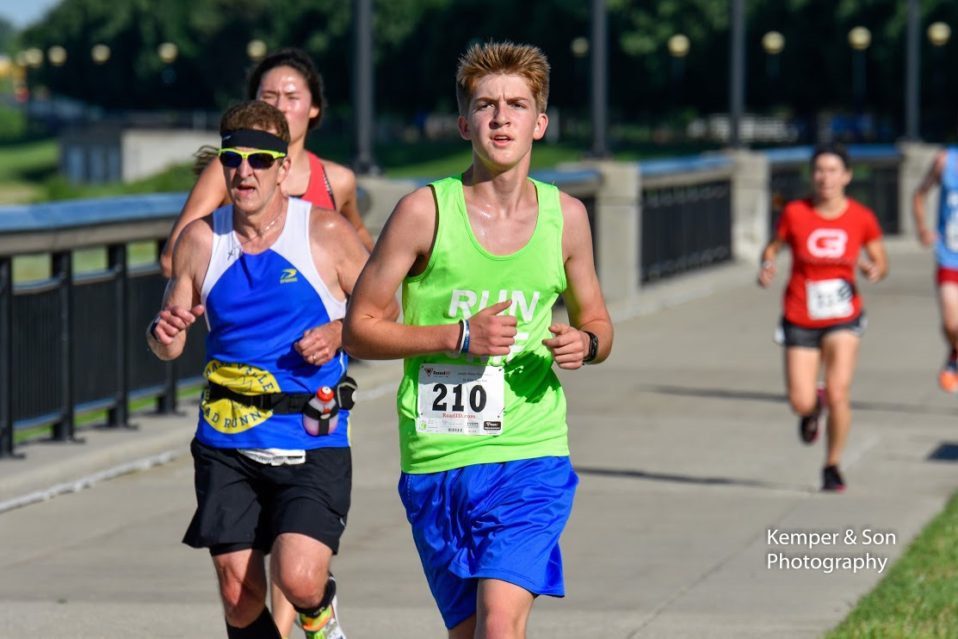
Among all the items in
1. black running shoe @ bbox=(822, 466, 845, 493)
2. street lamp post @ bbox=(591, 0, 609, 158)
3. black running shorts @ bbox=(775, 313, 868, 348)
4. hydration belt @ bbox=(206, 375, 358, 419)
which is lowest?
black running shoe @ bbox=(822, 466, 845, 493)

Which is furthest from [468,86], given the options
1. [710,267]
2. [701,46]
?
[701,46]

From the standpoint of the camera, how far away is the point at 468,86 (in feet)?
15.6

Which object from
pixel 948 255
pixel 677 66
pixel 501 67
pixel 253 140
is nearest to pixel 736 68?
pixel 948 255

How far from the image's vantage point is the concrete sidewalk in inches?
275

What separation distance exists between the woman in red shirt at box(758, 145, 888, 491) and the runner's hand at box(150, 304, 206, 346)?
16.5 ft

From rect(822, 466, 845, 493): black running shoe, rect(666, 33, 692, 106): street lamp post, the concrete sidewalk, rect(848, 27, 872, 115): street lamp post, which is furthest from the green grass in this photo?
rect(666, 33, 692, 106): street lamp post

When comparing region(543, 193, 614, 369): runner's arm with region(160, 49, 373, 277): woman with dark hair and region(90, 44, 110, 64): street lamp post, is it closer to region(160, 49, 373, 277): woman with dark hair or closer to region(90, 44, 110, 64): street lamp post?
region(160, 49, 373, 277): woman with dark hair

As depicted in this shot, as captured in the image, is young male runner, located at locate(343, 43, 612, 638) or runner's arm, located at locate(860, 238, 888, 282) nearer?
young male runner, located at locate(343, 43, 612, 638)

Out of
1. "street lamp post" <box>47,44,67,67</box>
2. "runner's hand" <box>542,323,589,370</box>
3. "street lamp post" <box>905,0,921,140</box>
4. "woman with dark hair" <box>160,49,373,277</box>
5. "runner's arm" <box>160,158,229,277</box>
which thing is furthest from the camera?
"street lamp post" <box>47,44,67,67</box>

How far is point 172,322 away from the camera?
17.1 ft

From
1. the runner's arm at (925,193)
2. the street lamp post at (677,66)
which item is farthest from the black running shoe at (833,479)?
the street lamp post at (677,66)

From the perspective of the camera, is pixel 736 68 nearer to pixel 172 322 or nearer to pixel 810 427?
pixel 810 427

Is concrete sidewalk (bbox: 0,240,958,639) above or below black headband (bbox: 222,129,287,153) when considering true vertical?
below

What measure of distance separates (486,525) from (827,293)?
5.26 m
